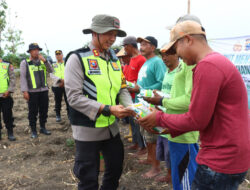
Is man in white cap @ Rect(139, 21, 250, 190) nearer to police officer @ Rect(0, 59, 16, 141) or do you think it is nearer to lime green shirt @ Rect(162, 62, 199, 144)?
lime green shirt @ Rect(162, 62, 199, 144)

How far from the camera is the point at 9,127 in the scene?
565 cm

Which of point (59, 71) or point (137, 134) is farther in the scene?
point (59, 71)

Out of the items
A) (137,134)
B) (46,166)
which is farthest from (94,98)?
(46,166)

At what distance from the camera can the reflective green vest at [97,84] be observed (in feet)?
7.13

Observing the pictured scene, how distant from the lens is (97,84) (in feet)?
7.16

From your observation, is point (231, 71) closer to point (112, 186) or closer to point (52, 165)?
point (112, 186)

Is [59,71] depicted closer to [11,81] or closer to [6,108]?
[11,81]

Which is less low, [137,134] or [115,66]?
[115,66]

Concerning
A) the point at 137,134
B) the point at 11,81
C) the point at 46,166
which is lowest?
the point at 46,166

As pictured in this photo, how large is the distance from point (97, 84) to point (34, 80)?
12.9 feet

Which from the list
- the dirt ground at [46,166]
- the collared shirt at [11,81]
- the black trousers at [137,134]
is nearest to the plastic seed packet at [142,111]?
the dirt ground at [46,166]

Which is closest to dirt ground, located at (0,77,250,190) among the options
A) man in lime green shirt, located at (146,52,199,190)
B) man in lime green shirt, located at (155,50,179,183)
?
man in lime green shirt, located at (155,50,179,183)

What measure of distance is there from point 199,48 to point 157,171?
8.82ft

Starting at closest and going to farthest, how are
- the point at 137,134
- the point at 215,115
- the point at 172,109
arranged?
the point at 215,115
the point at 172,109
the point at 137,134
